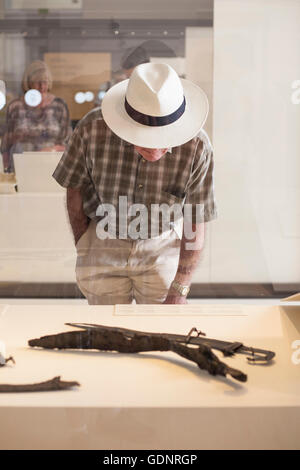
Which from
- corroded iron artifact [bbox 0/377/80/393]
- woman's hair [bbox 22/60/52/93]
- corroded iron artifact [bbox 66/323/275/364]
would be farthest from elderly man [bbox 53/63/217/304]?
corroded iron artifact [bbox 0/377/80/393]

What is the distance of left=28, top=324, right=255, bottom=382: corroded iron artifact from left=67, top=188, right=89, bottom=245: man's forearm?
0.70m

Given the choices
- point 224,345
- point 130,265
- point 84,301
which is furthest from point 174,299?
point 224,345

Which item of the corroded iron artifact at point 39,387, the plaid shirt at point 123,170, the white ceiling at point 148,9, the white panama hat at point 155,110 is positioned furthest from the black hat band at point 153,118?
the corroded iron artifact at point 39,387

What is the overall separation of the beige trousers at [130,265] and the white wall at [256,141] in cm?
21

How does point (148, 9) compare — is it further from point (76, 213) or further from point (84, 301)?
point (84, 301)

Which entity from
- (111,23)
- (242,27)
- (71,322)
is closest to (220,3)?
(242,27)

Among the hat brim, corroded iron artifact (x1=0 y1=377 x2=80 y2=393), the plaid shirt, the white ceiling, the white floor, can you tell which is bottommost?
the white floor

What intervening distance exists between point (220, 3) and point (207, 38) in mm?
118

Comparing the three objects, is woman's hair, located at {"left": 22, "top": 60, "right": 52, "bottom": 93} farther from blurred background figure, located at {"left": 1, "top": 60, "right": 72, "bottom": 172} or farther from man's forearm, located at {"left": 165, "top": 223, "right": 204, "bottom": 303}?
man's forearm, located at {"left": 165, "top": 223, "right": 204, "bottom": 303}

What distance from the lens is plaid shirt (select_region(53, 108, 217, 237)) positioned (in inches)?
79.9

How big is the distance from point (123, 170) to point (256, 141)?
53cm

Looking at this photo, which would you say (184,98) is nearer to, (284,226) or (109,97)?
(109,97)

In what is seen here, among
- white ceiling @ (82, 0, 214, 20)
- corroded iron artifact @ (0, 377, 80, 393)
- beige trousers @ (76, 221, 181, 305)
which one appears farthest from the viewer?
beige trousers @ (76, 221, 181, 305)

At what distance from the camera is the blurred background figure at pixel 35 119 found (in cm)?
218
